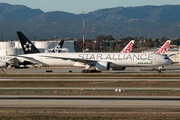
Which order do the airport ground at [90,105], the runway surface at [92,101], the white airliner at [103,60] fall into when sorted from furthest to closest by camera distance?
the white airliner at [103,60] < the runway surface at [92,101] < the airport ground at [90,105]

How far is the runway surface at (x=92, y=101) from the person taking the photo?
76.3 feet

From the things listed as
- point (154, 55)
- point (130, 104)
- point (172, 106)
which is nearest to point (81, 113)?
point (130, 104)

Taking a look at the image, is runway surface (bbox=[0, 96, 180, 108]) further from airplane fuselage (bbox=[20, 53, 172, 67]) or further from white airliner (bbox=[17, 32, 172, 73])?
airplane fuselage (bbox=[20, 53, 172, 67])

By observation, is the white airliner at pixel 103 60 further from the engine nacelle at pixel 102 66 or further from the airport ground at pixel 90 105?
the airport ground at pixel 90 105

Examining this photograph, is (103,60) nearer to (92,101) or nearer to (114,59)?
(114,59)

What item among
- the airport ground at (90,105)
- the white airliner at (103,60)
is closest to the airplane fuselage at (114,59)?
the white airliner at (103,60)

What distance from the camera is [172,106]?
74.4 ft

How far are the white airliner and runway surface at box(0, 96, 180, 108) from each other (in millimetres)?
30475

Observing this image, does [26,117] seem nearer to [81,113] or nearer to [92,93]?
[81,113]

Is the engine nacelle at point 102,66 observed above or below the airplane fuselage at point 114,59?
below

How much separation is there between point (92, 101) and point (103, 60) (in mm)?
34367

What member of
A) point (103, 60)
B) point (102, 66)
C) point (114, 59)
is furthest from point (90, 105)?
point (103, 60)

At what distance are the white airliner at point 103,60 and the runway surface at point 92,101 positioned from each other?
100.0 feet

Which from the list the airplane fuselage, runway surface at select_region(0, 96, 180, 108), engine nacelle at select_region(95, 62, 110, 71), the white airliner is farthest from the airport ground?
the airplane fuselage
